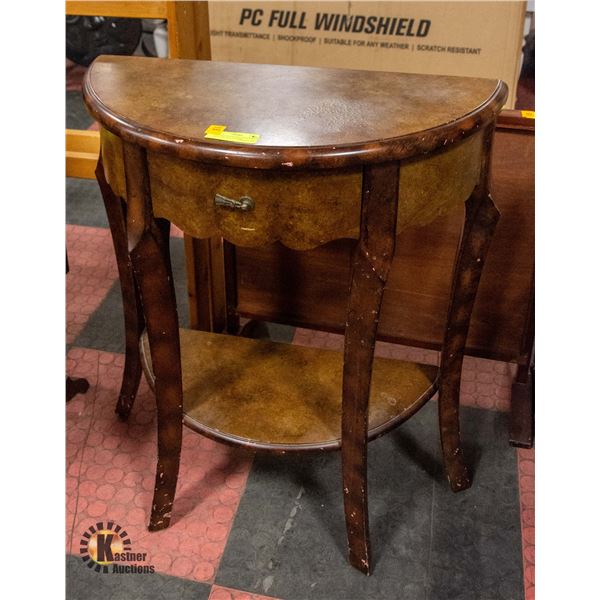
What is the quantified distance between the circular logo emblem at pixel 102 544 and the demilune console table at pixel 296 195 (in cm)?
7

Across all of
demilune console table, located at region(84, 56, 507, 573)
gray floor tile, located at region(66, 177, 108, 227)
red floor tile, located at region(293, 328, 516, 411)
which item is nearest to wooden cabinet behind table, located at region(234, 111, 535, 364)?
red floor tile, located at region(293, 328, 516, 411)

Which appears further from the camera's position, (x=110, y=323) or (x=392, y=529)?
(x=110, y=323)

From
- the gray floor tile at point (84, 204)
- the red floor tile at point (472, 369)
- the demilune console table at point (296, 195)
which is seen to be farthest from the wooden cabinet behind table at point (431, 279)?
the gray floor tile at point (84, 204)

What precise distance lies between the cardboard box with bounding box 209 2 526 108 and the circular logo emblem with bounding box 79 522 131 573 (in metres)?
1.46

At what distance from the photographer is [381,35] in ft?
7.16

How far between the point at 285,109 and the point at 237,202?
0.65 feet

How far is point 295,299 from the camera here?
2.01 m

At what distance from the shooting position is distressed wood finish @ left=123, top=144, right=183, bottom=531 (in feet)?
3.92

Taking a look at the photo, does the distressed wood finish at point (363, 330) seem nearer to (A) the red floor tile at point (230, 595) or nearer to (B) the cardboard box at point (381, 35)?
(A) the red floor tile at point (230, 595)

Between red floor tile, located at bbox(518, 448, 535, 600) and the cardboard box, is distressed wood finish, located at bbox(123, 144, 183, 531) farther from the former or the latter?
the cardboard box

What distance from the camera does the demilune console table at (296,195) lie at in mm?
1098

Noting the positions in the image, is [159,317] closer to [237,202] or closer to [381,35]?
[237,202]

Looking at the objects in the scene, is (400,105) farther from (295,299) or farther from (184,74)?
(295,299)

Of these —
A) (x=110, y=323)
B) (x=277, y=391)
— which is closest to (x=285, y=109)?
(x=277, y=391)
